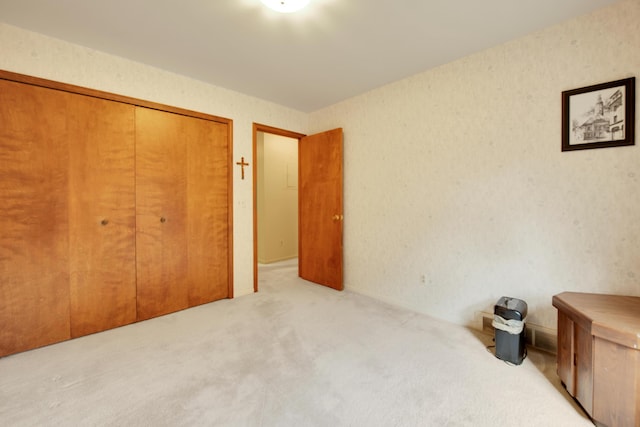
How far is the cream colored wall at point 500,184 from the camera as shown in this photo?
177 centimetres

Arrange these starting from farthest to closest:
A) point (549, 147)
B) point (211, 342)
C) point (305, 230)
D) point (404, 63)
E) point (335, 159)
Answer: point (305, 230) → point (335, 159) → point (404, 63) → point (211, 342) → point (549, 147)

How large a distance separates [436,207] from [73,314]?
328cm

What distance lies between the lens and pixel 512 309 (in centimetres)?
183

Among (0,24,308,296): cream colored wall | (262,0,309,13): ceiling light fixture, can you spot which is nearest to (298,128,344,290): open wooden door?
(0,24,308,296): cream colored wall

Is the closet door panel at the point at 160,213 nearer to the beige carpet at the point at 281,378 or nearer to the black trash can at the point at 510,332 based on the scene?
the beige carpet at the point at 281,378

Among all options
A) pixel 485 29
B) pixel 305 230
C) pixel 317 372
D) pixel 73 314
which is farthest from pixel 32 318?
pixel 485 29

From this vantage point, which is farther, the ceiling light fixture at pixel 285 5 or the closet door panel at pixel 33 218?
the closet door panel at pixel 33 218

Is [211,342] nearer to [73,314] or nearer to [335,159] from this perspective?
[73,314]

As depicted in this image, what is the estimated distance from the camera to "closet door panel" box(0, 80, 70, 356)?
6.28ft

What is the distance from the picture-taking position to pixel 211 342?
2.13m

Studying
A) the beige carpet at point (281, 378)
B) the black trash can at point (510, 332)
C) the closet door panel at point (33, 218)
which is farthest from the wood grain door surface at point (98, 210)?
the black trash can at point (510, 332)

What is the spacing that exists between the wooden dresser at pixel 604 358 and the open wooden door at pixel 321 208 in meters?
2.21

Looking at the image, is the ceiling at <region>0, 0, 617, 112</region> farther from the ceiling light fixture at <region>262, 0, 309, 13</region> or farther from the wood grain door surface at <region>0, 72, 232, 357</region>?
the wood grain door surface at <region>0, 72, 232, 357</region>

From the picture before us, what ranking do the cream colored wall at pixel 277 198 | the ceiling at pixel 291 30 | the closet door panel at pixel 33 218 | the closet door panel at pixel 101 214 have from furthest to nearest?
the cream colored wall at pixel 277 198 < the closet door panel at pixel 101 214 < the closet door panel at pixel 33 218 < the ceiling at pixel 291 30
